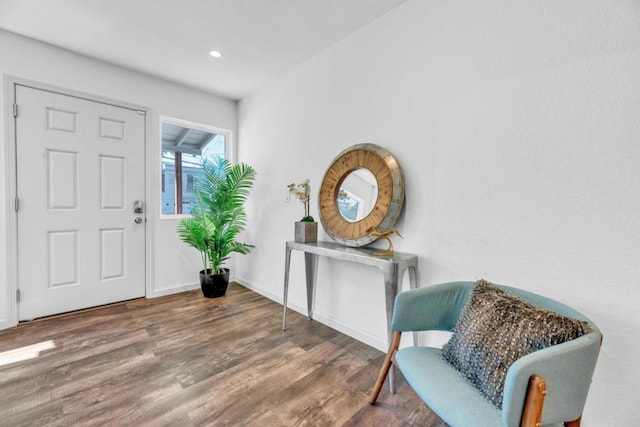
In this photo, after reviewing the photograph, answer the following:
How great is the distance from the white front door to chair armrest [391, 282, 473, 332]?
2.95 m

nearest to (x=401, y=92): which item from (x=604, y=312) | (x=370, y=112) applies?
(x=370, y=112)

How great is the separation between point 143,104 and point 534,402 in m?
3.81

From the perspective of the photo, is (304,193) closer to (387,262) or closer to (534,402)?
(387,262)

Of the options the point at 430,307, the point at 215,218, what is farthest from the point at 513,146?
the point at 215,218

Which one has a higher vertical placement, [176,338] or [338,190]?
[338,190]

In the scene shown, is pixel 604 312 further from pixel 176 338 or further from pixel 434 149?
pixel 176 338

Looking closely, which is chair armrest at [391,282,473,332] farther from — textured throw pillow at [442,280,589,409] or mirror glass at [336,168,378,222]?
mirror glass at [336,168,378,222]

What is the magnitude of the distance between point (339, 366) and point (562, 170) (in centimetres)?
171

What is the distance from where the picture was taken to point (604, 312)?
47.5 inches

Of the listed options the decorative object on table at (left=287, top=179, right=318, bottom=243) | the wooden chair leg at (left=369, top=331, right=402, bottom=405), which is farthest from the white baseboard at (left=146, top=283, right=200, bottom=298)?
the wooden chair leg at (left=369, top=331, right=402, bottom=405)

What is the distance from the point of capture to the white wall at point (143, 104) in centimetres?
231

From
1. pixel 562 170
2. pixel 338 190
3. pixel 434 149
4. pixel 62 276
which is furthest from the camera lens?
pixel 62 276

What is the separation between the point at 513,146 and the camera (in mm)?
1450

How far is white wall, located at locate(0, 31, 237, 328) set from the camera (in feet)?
7.59
